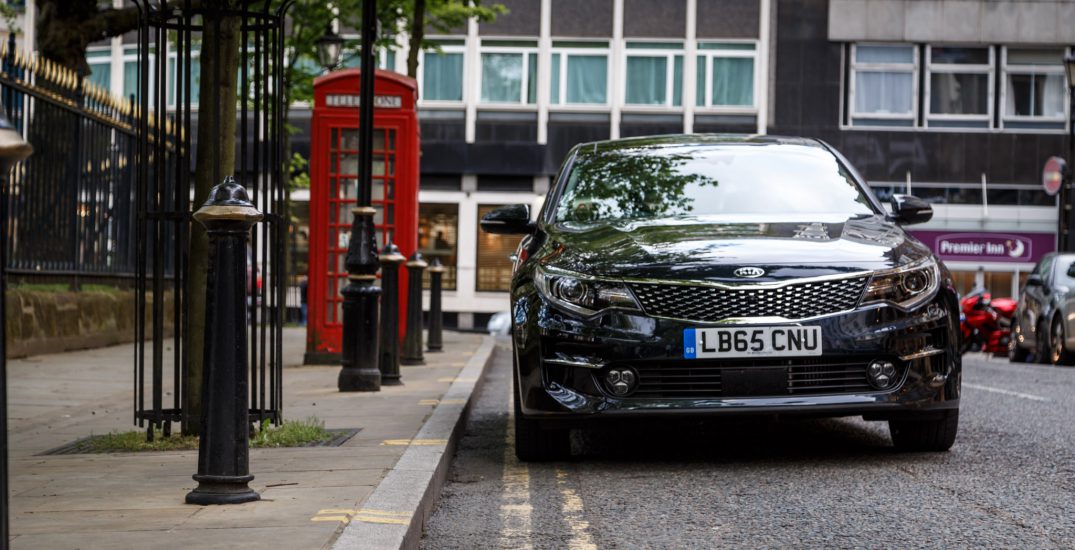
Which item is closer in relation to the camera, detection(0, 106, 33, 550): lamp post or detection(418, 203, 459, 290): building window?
detection(0, 106, 33, 550): lamp post

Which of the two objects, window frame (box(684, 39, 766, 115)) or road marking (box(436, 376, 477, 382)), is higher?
window frame (box(684, 39, 766, 115))

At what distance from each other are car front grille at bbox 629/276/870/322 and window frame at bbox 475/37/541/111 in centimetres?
3133

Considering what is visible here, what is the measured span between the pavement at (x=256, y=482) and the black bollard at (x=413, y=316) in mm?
3958

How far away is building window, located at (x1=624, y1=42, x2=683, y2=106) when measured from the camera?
1471 inches

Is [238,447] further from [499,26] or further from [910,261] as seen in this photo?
[499,26]

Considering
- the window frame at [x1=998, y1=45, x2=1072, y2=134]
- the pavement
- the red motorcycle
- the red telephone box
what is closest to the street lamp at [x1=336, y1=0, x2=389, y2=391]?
the pavement

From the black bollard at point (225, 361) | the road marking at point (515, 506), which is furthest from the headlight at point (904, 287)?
the black bollard at point (225, 361)

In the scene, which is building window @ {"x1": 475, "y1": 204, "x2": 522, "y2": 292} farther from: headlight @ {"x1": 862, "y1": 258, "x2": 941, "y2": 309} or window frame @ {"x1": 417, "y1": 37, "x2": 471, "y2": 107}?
headlight @ {"x1": 862, "y1": 258, "x2": 941, "y2": 309}

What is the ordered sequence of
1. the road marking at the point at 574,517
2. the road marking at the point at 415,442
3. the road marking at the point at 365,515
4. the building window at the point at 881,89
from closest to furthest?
the road marking at the point at 365,515, the road marking at the point at 574,517, the road marking at the point at 415,442, the building window at the point at 881,89

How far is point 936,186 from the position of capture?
3669 cm

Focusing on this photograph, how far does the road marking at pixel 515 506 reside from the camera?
4867 mm

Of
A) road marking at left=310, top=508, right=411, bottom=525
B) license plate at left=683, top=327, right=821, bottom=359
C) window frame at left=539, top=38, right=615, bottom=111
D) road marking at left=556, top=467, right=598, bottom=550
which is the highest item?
window frame at left=539, top=38, right=615, bottom=111

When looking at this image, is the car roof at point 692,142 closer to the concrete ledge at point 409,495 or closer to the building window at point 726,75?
the concrete ledge at point 409,495

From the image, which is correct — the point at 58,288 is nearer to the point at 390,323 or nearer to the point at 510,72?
the point at 390,323
